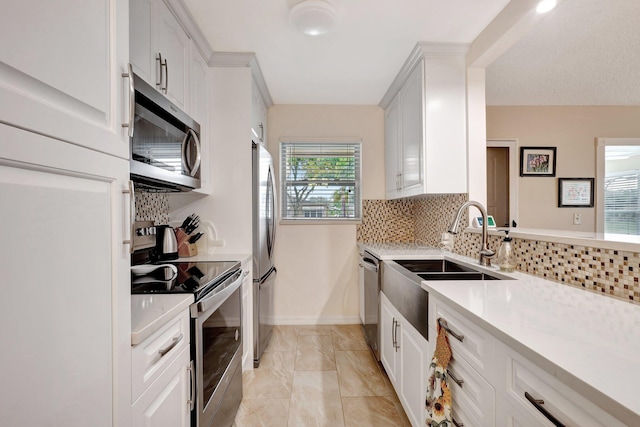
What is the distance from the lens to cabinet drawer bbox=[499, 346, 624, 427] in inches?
23.6

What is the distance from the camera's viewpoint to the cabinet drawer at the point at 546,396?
60 cm

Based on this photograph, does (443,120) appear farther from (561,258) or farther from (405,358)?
(405,358)

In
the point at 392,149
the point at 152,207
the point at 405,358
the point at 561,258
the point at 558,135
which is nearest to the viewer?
the point at 561,258

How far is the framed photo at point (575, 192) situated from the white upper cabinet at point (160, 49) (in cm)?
401

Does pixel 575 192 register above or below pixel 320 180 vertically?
below

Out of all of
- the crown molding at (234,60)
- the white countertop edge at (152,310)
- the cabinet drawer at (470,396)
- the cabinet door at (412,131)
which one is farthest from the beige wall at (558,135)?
the white countertop edge at (152,310)

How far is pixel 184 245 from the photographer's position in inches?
87.6

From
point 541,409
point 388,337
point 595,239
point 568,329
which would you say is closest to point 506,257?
point 595,239

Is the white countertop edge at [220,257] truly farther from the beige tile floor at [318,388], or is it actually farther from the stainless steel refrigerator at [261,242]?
the beige tile floor at [318,388]

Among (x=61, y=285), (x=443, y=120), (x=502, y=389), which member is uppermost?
(x=443, y=120)

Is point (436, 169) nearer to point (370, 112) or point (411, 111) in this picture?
point (411, 111)

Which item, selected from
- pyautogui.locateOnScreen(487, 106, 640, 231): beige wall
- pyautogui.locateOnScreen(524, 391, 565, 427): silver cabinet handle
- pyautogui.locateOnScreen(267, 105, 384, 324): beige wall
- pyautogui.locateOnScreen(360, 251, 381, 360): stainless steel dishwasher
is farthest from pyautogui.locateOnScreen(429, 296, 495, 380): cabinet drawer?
pyautogui.locateOnScreen(487, 106, 640, 231): beige wall

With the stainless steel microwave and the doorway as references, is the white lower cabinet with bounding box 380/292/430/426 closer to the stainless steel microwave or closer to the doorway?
the stainless steel microwave

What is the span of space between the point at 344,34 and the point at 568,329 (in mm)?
2057
